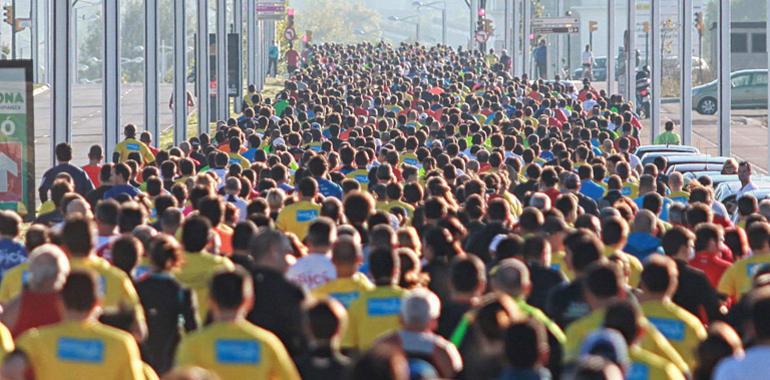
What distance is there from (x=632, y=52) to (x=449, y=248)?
127 ft

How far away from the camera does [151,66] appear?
38.3m

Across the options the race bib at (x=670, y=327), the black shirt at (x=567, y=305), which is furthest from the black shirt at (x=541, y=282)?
the race bib at (x=670, y=327)

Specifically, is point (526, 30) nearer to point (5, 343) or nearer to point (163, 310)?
point (163, 310)

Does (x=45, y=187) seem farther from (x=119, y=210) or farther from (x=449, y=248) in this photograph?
(x=449, y=248)

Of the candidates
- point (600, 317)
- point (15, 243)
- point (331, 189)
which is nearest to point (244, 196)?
point (331, 189)

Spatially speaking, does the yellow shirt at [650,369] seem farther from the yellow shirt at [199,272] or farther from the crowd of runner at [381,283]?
the yellow shirt at [199,272]

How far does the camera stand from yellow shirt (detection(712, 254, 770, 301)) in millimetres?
13164

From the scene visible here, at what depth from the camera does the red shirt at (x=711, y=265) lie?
13672 mm

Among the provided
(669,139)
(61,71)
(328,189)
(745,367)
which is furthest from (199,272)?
(669,139)

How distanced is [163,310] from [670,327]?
3.00 m

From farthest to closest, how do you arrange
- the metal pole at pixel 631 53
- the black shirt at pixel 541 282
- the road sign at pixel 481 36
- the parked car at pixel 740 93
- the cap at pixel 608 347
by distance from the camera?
the road sign at pixel 481 36, the parked car at pixel 740 93, the metal pole at pixel 631 53, the black shirt at pixel 541 282, the cap at pixel 608 347

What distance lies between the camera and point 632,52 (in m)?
51.4

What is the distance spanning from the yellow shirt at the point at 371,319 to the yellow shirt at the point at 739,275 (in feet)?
10.8

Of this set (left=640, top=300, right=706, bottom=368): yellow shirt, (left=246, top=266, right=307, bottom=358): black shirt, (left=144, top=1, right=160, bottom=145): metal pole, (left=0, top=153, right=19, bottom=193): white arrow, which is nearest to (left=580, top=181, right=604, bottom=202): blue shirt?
(left=0, top=153, right=19, bottom=193): white arrow
